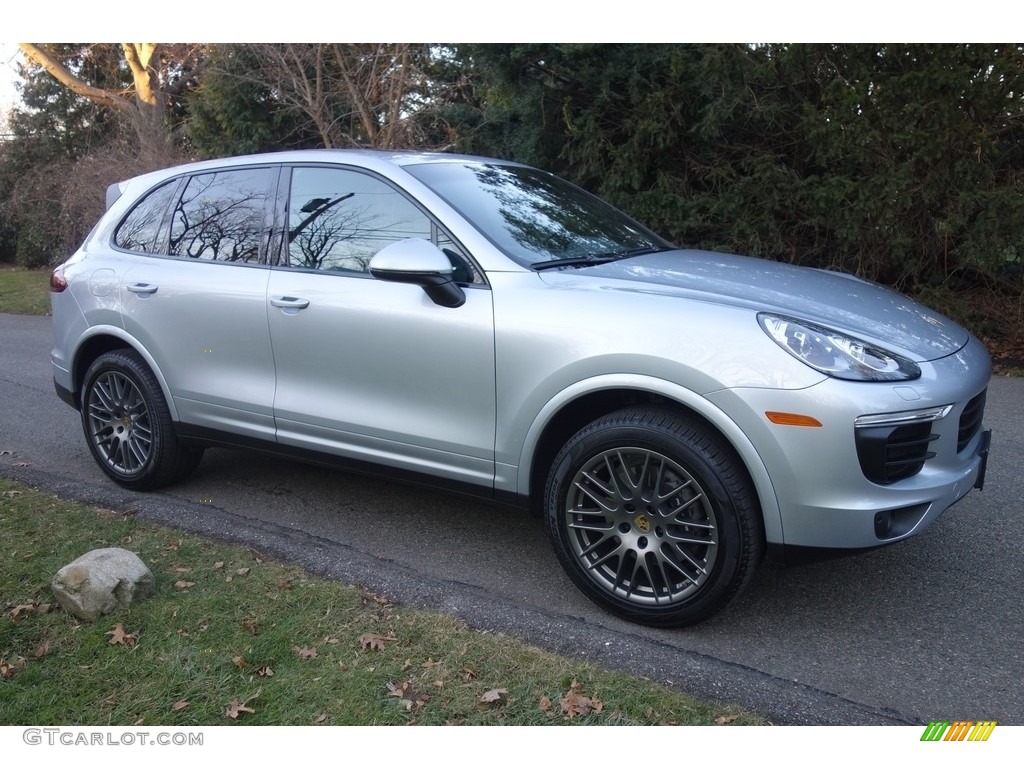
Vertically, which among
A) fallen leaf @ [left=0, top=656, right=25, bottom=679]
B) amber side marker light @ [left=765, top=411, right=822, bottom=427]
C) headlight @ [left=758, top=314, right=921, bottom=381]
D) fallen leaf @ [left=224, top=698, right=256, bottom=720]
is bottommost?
fallen leaf @ [left=0, top=656, right=25, bottom=679]

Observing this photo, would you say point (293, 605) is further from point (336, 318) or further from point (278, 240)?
point (278, 240)

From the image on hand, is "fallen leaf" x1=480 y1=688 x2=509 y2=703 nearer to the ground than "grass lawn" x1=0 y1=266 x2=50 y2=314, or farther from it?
farther from it

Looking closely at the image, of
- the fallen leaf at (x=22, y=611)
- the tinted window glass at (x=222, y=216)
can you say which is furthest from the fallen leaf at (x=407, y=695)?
the tinted window glass at (x=222, y=216)

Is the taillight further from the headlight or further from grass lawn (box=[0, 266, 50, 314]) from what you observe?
grass lawn (box=[0, 266, 50, 314])

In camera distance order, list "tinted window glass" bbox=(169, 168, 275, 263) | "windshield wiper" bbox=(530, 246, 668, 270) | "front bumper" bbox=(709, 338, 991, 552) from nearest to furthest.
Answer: "front bumper" bbox=(709, 338, 991, 552) → "windshield wiper" bbox=(530, 246, 668, 270) → "tinted window glass" bbox=(169, 168, 275, 263)

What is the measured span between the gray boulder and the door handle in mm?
1322

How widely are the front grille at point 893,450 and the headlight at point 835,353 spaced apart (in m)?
0.18

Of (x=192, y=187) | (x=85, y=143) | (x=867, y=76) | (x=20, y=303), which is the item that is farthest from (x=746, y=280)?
(x=85, y=143)

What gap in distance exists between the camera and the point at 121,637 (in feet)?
11.1

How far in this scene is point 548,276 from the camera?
370 centimetres

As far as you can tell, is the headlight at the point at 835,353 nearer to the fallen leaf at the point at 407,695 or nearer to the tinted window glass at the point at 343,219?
the tinted window glass at the point at 343,219

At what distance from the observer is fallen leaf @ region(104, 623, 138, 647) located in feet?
11.0

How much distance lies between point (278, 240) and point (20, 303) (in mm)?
13160
